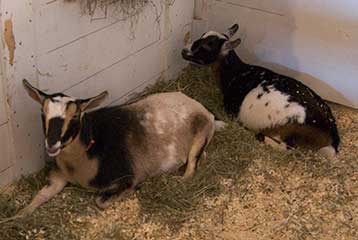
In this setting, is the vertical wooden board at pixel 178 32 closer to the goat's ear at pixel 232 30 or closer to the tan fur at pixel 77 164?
the goat's ear at pixel 232 30

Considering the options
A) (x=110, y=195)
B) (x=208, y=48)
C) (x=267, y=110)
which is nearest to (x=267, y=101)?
(x=267, y=110)

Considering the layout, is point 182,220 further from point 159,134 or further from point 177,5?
point 177,5

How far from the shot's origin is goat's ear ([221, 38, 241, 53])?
4.05 m

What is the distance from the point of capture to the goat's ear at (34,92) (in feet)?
9.39

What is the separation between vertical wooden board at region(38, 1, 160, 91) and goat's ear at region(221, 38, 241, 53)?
0.48m

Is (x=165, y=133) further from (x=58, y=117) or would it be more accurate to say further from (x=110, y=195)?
(x=58, y=117)

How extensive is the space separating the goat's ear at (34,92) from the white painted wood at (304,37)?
1905mm

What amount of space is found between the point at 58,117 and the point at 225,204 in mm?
1056

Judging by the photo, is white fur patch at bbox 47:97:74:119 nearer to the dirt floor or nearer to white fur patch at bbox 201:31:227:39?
the dirt floor

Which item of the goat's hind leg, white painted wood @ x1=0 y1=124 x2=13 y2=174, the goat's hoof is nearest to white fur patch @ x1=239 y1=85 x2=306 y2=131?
the goat's hind leg

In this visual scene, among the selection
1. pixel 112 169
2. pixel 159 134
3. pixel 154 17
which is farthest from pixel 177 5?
pixel 112 169

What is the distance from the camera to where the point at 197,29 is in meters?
4.48

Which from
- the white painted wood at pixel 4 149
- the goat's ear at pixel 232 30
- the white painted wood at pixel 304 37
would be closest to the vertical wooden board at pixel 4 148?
the white painted wood at pixel 4 149

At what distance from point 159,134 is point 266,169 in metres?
0.70
